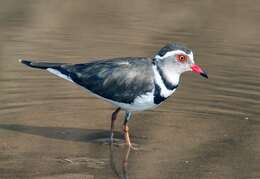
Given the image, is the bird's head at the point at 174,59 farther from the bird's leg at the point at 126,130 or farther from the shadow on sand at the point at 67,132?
the shadow on sand at the point at 67,132

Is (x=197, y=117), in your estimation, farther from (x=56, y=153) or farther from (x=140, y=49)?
(x=140, y=49)

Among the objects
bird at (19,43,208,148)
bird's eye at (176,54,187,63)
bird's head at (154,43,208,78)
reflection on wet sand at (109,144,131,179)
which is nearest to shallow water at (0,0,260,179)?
reflection on wet sand at (109,144,131,179)

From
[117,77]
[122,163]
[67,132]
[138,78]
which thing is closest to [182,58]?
[138,78]

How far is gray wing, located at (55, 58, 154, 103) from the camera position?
1080 cm

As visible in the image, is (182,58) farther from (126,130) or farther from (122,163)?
(122,163)

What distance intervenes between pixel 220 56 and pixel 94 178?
23.2 feet

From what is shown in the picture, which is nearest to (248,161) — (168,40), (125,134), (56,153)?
(125,134)

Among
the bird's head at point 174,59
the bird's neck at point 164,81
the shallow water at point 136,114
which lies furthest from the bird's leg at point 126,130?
the bird's head at point 174,59

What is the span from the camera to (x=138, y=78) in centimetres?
1084

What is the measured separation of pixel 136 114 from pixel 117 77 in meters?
1.81

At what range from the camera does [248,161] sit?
10.7 m

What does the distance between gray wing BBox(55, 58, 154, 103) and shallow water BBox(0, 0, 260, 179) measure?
78 cm

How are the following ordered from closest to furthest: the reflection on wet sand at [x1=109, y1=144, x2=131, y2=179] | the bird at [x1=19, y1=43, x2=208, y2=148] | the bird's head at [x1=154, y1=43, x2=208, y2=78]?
the reflection on wet sand at [x1=109, y1=144, x2=131, y2=179] < the bird at [x1=19, y1=43, x2=208, y2=148] < the bird's head at [x1=154, y1=43, x2=208, y2=78]

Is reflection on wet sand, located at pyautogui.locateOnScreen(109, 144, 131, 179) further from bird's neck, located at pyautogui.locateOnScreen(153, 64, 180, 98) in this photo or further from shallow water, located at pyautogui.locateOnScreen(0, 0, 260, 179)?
bird's neck, located at pyautogui.locateOnScreen(153, 64, 180, 98)
